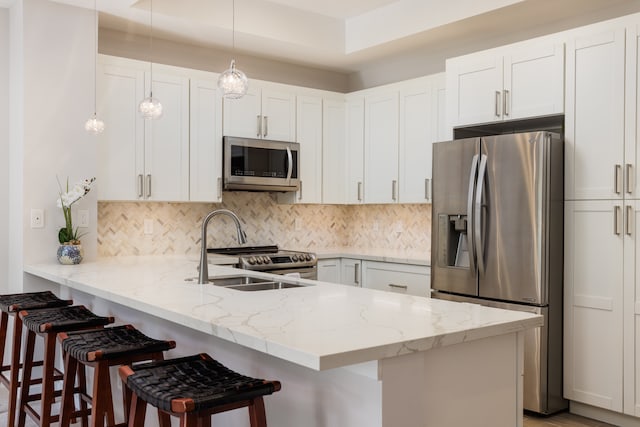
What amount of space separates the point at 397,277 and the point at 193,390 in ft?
10.1

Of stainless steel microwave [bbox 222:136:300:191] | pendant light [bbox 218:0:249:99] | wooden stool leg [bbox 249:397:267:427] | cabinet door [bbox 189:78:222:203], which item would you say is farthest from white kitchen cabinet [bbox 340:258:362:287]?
wooden stool leg [bbox 249:397:267:427]

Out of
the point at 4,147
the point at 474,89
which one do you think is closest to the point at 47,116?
the point at 4,147

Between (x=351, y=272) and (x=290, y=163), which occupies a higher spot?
(x=290, y=163)

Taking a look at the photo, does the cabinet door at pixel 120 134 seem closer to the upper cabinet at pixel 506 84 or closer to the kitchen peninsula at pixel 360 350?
the kitchen peninsula at pixel 360 350

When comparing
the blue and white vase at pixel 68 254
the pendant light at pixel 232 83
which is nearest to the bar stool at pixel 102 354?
the pendant light at pixel 232 83

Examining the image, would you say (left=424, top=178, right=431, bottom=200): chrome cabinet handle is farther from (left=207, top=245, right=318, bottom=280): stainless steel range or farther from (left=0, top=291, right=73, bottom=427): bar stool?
(left=0, top=291, right=73, bottom=427): bar stool

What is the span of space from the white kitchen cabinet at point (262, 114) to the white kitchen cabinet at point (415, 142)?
0.94 metres

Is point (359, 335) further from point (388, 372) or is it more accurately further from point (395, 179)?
point (395, 179)

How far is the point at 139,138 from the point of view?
4.29 m

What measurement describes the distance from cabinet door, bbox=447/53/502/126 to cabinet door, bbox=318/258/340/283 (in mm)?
1612

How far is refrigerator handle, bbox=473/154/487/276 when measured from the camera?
3624mm

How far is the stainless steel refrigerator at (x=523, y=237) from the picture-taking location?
3439 mm

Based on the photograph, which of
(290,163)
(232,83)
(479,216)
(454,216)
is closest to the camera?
(232,83)

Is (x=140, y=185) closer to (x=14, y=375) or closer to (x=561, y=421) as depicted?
(x=14, y=375)
